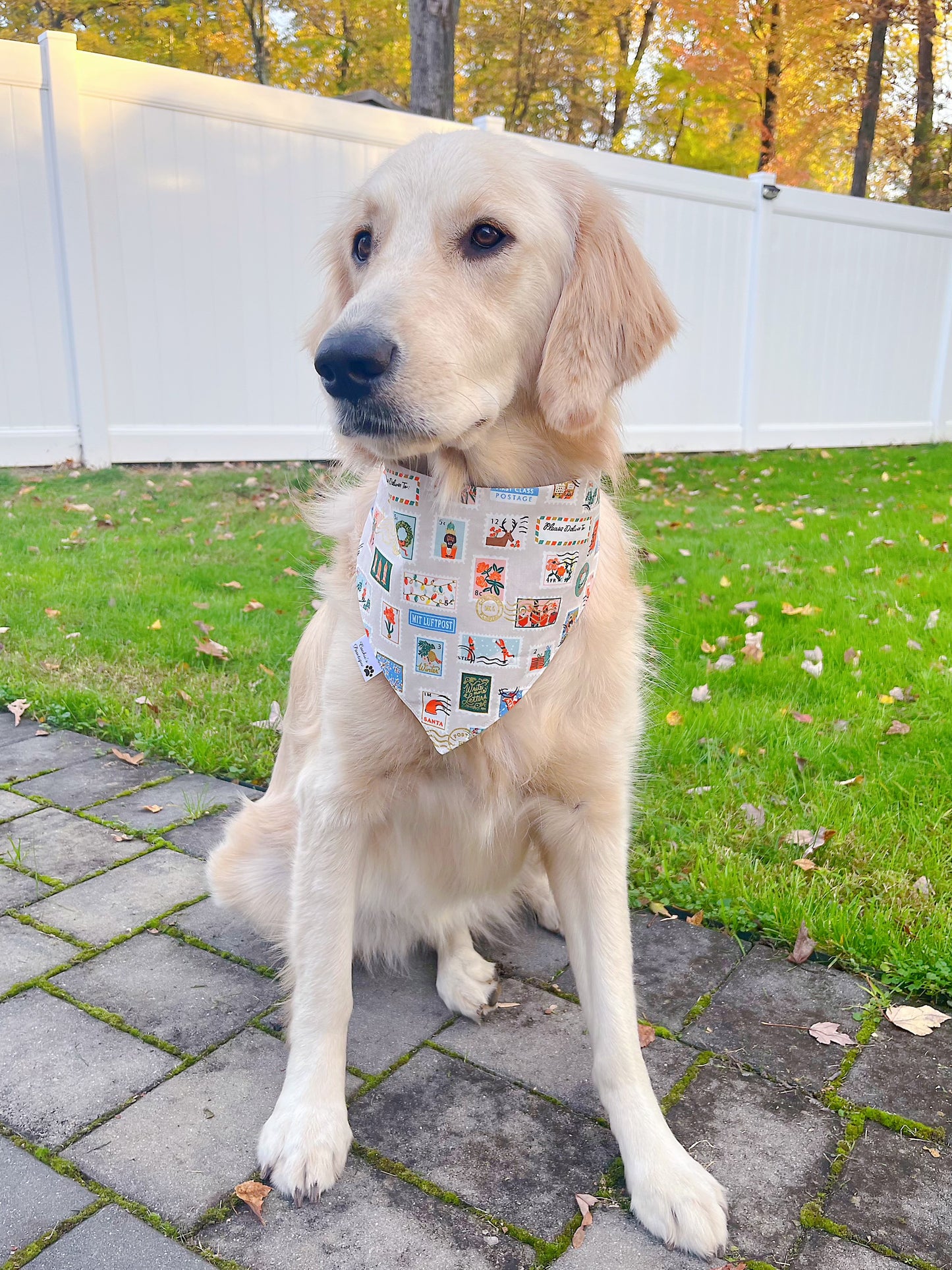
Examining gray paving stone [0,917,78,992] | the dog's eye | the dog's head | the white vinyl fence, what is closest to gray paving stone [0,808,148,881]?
gray paving stone [0,917,78,992]

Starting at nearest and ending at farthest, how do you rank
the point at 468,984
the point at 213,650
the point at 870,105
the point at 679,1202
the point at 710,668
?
the point at 679,1202 → the point at 468,984 → the point at 710,668 → the point at 213,650 → the point at 870,105

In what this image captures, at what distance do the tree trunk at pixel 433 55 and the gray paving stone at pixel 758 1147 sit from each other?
9.25 meters

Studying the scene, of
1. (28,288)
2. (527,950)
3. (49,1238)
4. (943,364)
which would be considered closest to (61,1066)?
(49,1238)

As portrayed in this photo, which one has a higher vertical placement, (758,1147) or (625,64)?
(625,64)

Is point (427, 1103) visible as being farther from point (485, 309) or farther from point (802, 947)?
point (485, 309)

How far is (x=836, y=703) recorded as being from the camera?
369 centimetres

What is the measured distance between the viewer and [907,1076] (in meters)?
1.92

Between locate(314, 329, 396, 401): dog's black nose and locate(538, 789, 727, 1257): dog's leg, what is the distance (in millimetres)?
890

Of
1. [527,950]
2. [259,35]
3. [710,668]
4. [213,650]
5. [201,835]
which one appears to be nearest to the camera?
[527,950]

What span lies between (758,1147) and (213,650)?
3038mm

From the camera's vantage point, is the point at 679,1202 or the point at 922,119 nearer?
the point at 679,1202

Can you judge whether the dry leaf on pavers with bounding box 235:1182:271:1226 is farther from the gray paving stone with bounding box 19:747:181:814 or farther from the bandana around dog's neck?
the gray paving stone with bounding box 19:747:181:814

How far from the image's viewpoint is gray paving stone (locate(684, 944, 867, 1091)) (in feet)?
6.48

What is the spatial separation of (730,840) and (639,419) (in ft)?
26.1
